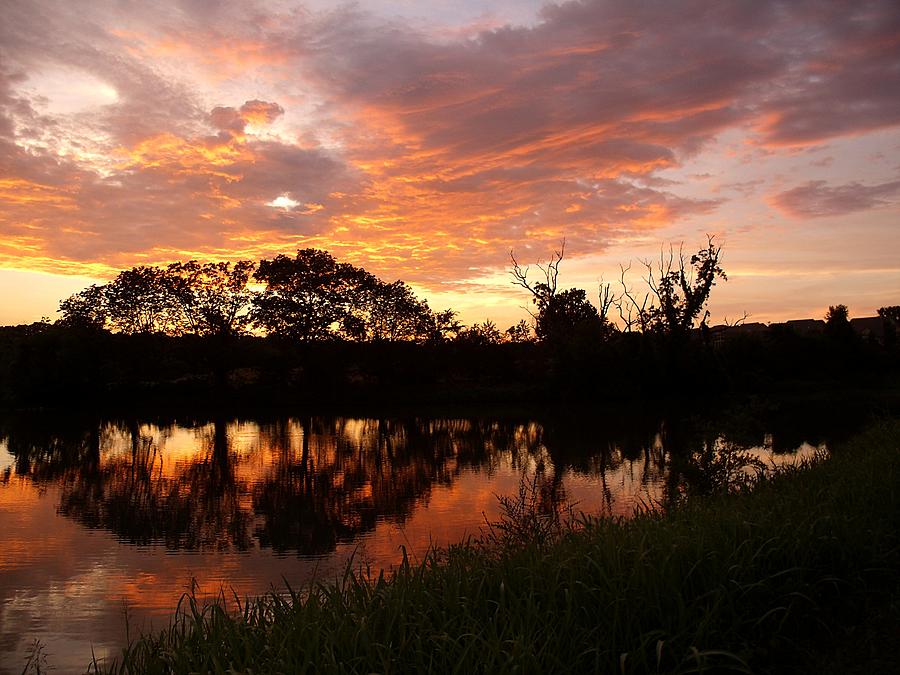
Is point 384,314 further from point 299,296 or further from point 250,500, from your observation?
point 250,500

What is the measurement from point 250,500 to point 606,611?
45.0 ft

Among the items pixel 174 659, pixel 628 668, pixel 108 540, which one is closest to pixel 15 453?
pixel 108 540

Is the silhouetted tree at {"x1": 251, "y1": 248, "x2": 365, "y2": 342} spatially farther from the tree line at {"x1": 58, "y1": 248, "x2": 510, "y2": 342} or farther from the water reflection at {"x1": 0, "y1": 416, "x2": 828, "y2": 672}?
the water reflection at {"x1": 0, "y1": 416, "x2": 828, "y2": 672}

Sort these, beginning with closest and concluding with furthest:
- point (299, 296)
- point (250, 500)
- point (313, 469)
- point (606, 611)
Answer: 1. point (606, 611)
2. point (250, 500)
3. point (313, 469)
4. point (299, 296)

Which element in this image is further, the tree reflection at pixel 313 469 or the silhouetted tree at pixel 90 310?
the silhouetted tree at pixel 90 310

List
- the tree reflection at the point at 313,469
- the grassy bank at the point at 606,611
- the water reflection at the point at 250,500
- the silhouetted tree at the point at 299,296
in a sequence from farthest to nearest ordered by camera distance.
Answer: the silhouetted tree at the point at 299,296
the tree reflection at the point at 313,469
the water reflection at the point at 250,500
the grassy bank at the point at 606,611

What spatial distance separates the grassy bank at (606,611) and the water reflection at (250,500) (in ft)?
11.1

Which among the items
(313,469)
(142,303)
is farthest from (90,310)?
(313,469)

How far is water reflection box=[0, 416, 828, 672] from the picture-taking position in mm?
10352

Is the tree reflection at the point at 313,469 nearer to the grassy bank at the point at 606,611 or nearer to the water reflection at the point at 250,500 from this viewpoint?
the water reflection at the point at 250,500

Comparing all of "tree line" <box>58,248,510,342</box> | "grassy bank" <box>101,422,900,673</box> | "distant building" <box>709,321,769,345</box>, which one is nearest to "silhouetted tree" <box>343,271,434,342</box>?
"tree line" <box>58,248,510,342</box>

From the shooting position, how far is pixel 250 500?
693 inches

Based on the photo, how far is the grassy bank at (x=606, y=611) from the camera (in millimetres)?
4625

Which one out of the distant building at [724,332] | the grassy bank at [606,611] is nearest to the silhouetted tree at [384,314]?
the distant building at [724,332]
